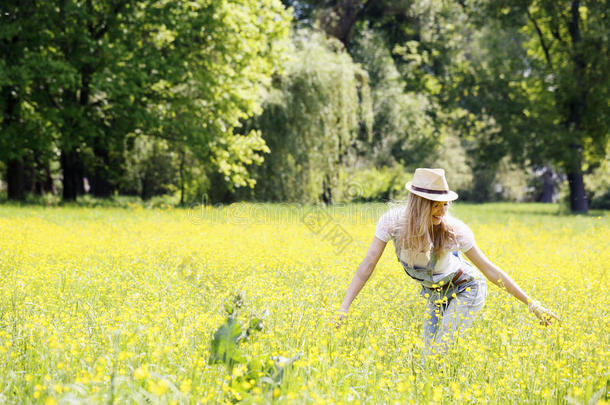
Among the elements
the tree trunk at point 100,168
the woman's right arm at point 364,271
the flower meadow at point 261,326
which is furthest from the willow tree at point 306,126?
the woman's right arm at point 364,271

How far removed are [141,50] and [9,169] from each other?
6431mm

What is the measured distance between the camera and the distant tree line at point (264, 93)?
16219 mm

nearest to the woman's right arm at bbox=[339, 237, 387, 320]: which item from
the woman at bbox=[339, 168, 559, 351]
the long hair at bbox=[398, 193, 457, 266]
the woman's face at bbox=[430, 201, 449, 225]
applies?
the woman at bbox=[339, 168, 559, 351]

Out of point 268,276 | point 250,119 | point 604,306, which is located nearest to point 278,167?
point 250,119

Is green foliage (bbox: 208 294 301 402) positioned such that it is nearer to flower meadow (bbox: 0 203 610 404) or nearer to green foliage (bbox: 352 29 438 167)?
flower meadow (bbox: 0 203 610 404)

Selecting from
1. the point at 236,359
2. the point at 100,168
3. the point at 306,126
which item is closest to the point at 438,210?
the point at 236,359

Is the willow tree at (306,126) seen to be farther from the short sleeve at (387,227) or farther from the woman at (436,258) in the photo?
the short sleeve at (387,227)

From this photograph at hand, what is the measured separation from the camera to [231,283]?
5.32m

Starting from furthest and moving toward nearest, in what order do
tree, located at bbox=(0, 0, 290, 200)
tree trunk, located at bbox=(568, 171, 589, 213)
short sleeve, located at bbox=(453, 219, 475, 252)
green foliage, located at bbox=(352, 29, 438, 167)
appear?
green foliage, located at bbox=(352, 29, 438, 167) < tree trunk, located at bbox=(568, 171, 589, 213) < tree, located at bbox=(0, 0, 290, 200) < short sleeve, located at bbox=(453, 219, 475, 252)

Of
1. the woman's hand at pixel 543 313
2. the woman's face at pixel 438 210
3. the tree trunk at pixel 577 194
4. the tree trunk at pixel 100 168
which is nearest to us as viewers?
the woman's hand at pixel 543 313

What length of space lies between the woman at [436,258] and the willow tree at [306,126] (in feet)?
47.3

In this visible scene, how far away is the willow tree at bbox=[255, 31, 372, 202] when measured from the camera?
1867cm

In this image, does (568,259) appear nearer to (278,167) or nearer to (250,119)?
(278,167)

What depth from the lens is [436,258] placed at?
4219 mm
